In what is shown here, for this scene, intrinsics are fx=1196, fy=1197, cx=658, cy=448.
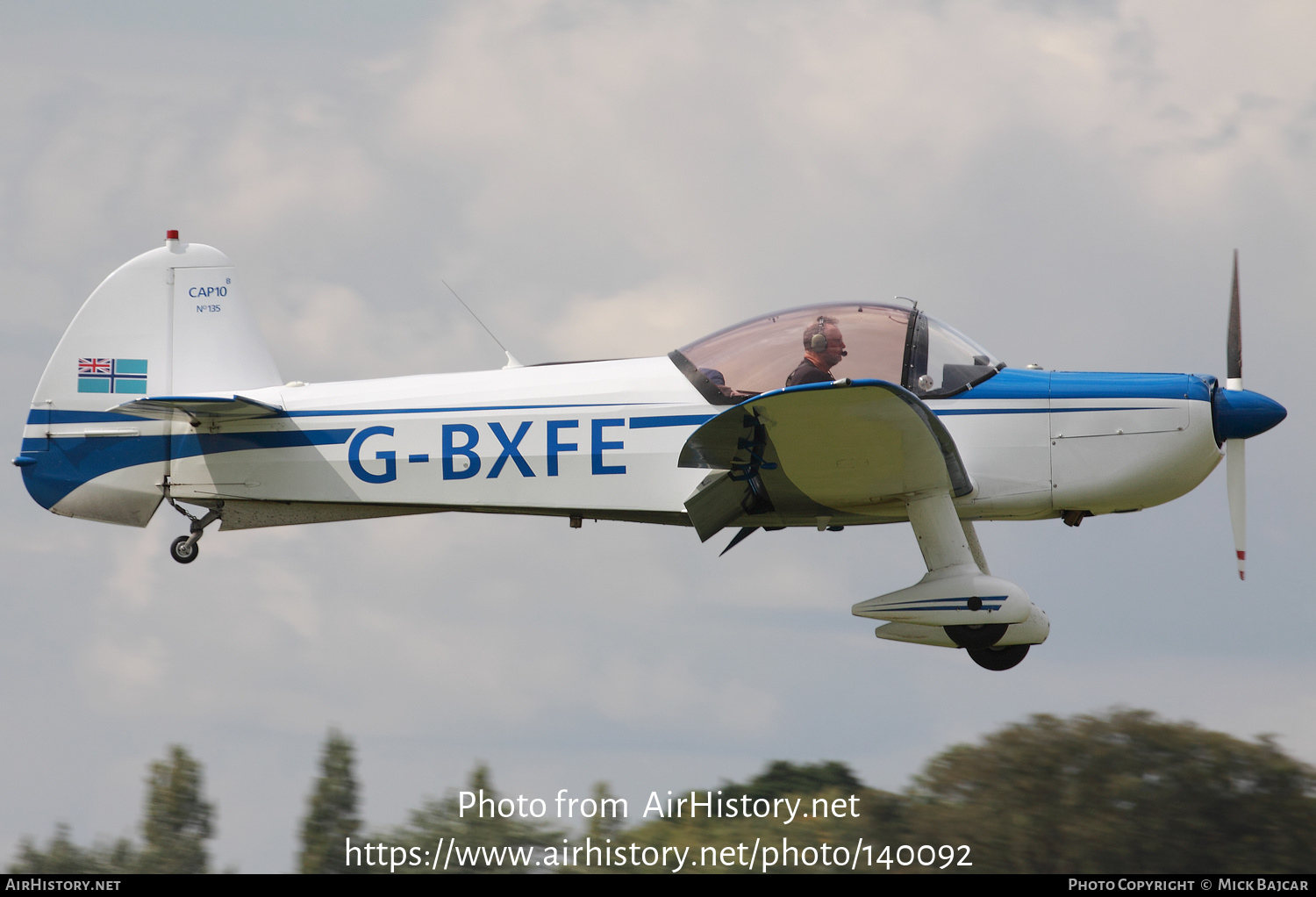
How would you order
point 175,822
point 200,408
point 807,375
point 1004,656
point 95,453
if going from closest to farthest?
point 807,375, point 1004,656, point 200,408, point 95,453, point 175,822

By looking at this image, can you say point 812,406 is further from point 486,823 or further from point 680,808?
point 486,823

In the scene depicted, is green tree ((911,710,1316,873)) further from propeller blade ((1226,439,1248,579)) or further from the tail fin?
the tail fin

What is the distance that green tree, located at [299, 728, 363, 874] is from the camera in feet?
40.9

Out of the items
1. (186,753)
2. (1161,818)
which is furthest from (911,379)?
(186,753)

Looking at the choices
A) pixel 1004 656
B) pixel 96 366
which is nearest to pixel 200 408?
pixel 96 366

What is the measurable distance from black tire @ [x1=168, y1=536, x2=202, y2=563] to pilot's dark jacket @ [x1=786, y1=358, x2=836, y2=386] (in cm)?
457

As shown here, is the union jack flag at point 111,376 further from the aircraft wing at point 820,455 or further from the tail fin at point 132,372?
the aircraft wing at point 820,455

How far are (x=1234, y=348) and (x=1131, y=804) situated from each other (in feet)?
11.4

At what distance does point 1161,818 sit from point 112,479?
26.7 feet

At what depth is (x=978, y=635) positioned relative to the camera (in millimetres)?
7672

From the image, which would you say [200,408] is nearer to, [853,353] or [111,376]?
[111,376]

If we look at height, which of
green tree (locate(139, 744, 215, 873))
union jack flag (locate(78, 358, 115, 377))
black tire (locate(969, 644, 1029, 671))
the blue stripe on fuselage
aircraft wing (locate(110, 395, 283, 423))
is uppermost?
union jack flag (locate(78, 358, 115, 377))

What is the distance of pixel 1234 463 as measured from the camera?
25.4 feet

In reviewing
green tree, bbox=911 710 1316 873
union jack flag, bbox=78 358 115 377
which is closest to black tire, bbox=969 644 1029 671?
green tree, bbox=911 710 1316 873
